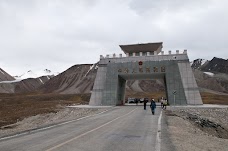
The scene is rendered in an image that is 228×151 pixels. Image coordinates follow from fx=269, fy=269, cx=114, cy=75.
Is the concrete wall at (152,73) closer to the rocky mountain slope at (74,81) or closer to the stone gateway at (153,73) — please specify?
the stone gateway at (153,73)

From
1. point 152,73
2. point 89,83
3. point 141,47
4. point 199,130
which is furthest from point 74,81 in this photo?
point 199,130

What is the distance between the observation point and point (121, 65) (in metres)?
47.9

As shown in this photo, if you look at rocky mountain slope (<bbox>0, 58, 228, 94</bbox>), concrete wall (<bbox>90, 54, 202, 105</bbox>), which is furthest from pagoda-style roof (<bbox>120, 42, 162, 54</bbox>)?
rocky mountain slope (<bbox>0, 58, 228, 94</bbox>)

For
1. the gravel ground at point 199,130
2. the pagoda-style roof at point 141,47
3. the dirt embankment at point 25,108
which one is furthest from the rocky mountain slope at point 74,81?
the gravel ground at point 199,130

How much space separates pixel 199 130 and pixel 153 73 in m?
27.0

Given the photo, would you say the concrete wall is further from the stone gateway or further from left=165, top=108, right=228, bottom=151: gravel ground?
left=165, top=108, right=228, bottom=151: gravel ground

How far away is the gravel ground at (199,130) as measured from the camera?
11425 millimetres

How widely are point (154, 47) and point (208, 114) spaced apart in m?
26.0

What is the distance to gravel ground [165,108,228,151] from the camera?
11.4 metres

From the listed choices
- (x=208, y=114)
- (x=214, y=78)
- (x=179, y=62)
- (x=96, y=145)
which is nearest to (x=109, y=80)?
(x=179, y=62)

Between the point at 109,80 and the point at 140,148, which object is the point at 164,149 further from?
the point at 109,80

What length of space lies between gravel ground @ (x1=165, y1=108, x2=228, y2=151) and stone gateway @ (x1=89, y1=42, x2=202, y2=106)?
28.1 ft

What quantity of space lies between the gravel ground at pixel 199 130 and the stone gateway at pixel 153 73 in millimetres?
8572

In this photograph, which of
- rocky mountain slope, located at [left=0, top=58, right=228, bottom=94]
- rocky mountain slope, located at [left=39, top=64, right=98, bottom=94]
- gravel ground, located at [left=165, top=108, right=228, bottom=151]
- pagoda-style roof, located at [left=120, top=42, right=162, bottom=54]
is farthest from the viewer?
rocky mountain slope, located at [left=39, top=64, right=98, bottom=94]
